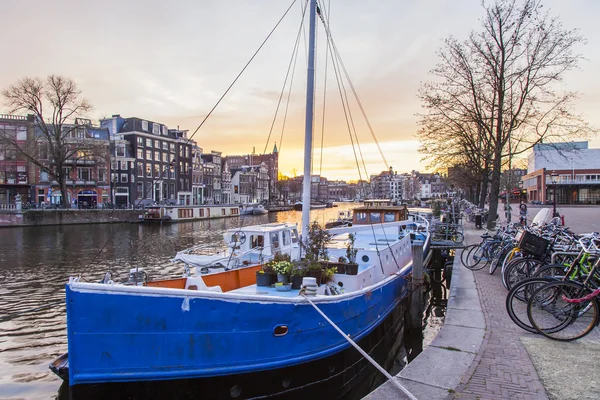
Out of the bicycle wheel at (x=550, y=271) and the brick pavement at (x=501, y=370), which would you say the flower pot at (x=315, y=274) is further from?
the bicycle wheel at (x=550, y=271)

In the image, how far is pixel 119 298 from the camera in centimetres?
594

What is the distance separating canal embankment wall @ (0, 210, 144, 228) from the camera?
46375 mm

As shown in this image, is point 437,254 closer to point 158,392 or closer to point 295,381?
point 295,381

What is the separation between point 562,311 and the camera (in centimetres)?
665

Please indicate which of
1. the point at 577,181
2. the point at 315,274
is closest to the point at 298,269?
the point at 315,274

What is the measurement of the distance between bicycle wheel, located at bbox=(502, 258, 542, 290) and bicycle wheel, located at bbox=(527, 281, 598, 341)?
120 inches

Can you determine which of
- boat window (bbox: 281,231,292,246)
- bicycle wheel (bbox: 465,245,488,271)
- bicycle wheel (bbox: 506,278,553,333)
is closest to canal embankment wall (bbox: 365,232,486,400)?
bicycle wheel (bbox: 506,278,553,333)

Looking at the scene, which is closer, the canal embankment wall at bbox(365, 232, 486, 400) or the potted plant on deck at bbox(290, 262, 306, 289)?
the canal embankment wall at bbox(365, 232, 486, 400)

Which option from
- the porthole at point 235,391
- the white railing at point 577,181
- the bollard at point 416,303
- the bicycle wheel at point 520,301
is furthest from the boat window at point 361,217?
the white railing at point 577,181

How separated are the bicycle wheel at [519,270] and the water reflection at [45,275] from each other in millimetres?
7674

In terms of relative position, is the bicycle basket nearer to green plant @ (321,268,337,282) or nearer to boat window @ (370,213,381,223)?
green plant @ (321,268,337,282)

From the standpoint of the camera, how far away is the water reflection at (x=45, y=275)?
9.34m

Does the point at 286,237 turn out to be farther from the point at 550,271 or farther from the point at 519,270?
the point at 550,271

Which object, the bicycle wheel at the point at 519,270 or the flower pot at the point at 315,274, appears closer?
the flower pot at the point at 315,274
